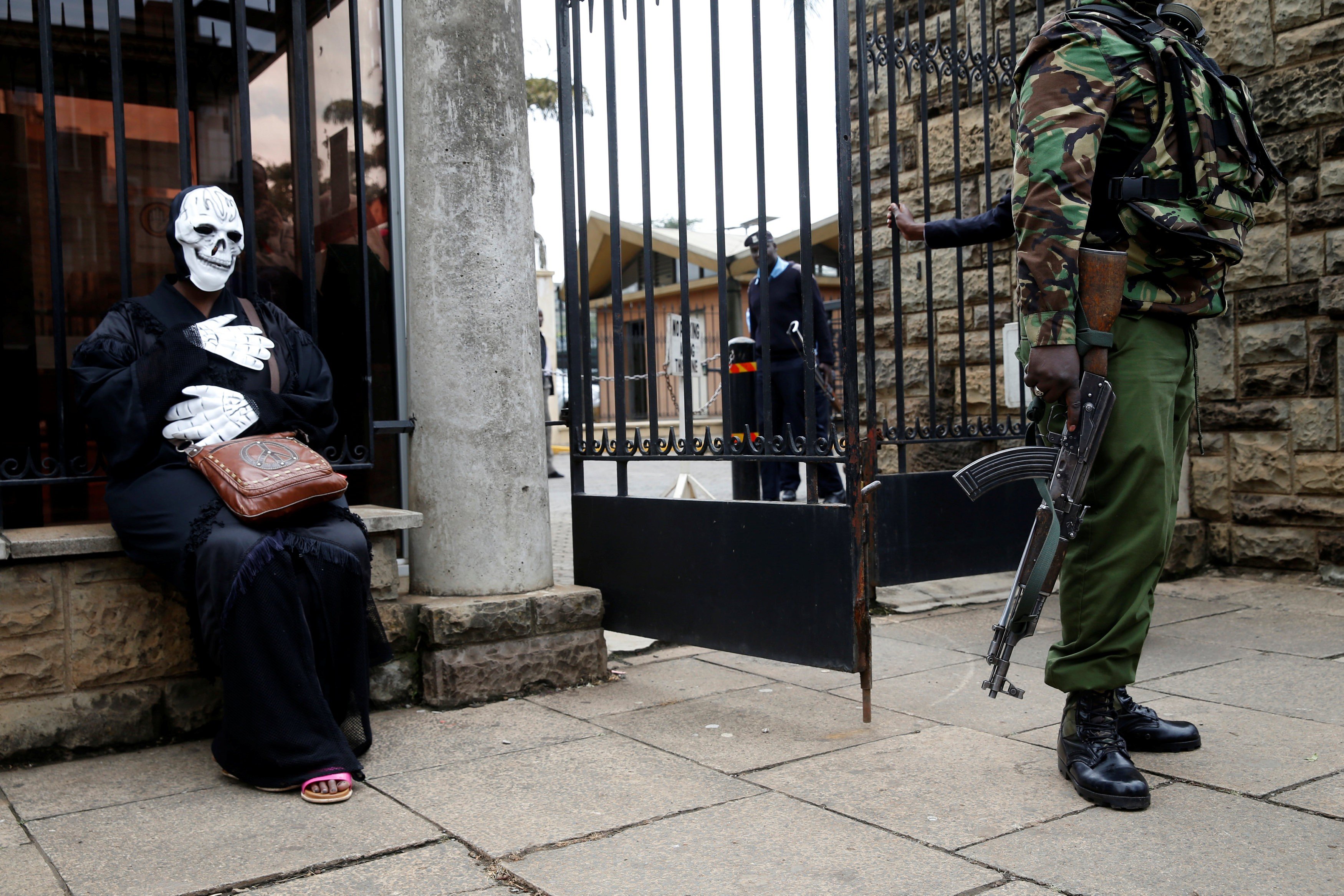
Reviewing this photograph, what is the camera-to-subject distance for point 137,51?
15.0 ft

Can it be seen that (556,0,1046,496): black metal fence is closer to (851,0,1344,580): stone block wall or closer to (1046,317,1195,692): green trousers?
(851,0,1344,580): stone block wall

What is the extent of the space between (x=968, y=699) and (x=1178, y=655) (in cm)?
103

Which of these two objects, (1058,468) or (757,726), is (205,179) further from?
(1058,468)

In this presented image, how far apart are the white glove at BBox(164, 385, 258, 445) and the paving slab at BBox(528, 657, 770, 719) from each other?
4.27 feet

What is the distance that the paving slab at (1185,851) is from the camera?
2.19 metres

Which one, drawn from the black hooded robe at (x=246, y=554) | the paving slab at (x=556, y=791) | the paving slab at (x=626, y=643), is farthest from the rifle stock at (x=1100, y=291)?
the paving slab at (x=626, y=643)

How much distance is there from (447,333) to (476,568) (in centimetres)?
81

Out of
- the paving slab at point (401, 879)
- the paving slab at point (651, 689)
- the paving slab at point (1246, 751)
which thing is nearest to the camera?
the paving slab at point (401, 879)

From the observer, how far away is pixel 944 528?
4.96 meters

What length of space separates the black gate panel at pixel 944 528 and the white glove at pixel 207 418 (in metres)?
2.62

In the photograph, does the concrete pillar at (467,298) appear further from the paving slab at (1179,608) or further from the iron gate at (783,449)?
the paving slab at (1179,608)

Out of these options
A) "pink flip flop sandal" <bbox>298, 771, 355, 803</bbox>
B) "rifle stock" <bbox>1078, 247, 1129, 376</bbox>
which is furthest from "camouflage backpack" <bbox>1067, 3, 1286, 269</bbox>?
"pink flip flop sandal" <bbox>298, 771, 355, 803</bbox>

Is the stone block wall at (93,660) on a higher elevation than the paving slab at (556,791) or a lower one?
higher

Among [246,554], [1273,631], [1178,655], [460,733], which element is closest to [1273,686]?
[1178,655]
